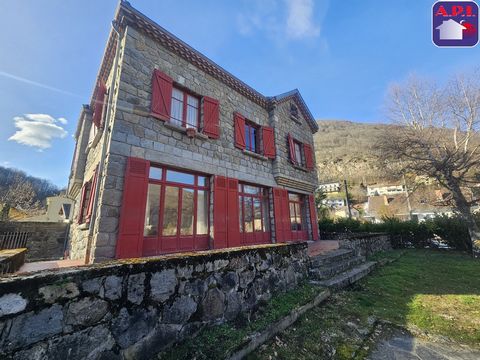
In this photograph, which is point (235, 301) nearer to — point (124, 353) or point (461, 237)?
point (124, 353)

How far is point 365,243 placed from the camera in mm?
9117

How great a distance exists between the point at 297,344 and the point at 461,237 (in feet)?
49.4

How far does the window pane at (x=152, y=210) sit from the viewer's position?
19.9 feet

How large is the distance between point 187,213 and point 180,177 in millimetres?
1168

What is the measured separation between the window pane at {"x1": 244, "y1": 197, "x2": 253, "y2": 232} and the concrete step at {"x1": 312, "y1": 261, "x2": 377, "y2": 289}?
12.6ft

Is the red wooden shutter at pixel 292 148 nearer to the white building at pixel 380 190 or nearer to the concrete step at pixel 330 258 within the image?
the concrete step at pixel 330 258

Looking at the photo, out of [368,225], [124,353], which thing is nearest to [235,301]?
[124,353]

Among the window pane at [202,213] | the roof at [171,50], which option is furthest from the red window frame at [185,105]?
the window pane at [202,213]

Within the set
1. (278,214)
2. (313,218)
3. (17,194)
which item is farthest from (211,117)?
(17,194)

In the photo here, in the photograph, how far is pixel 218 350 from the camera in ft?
8.04

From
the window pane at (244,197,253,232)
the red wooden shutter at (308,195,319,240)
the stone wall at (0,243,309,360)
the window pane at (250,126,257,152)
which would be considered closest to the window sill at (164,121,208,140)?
the window pane at (250,126,257,152)

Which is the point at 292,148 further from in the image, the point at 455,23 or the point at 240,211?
the point at 455,23

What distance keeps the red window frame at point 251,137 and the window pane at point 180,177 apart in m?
3.39

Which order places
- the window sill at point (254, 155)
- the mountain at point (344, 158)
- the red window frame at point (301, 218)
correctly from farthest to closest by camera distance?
the mountain at point (344, 158) < the red window frame at point (301, 218) < the window sill at point (254, 155)
